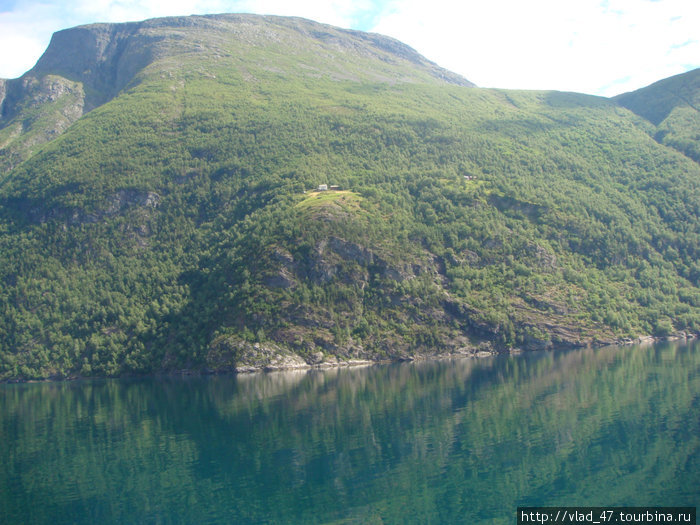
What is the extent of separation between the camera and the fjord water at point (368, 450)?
45844mm

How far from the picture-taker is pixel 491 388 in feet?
295

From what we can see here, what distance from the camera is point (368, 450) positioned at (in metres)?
60.0

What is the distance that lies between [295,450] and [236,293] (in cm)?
8929

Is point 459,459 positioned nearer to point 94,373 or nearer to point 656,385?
point 656,385

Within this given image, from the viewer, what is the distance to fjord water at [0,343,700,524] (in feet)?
150

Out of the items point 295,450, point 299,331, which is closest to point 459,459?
point 295,450

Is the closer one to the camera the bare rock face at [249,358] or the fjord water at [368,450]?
the fjord water at [368,450]

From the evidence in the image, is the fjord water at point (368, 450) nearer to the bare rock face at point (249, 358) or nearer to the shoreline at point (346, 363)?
the bare rock face at point (249, 358)

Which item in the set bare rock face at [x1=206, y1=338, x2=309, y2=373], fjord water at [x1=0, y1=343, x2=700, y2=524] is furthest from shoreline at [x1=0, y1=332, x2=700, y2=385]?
fjord water at [x1=0, y1=343, x2=700, y2=524]

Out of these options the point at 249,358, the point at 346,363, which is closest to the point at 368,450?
the point at 249,358

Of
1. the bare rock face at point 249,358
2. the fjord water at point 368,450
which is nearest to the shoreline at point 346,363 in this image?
the bare rock face at point 249,358

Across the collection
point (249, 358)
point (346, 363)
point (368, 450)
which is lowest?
point (346, 363)

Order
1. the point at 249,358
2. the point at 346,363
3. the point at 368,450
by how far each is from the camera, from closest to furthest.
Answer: the point at 368,450, the point at 249,358, the point at 346,363

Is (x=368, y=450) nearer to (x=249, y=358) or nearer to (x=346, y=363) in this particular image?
(x=249, y=358)
